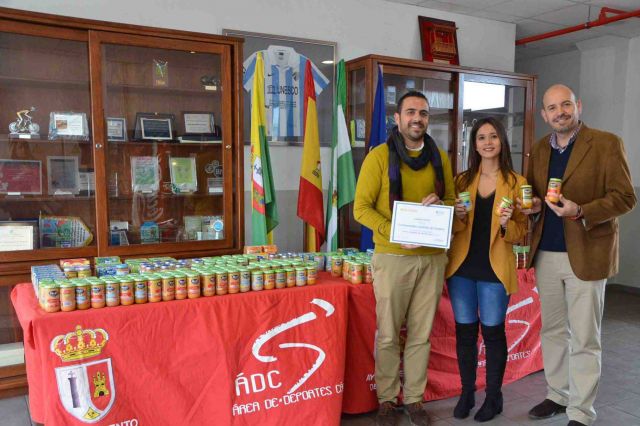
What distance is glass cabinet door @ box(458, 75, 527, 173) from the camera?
5.01 metres

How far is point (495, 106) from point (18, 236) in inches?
170

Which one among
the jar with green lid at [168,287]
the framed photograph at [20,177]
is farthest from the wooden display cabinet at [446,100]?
the framed photograph at [20,177]

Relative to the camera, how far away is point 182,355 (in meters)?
2.42

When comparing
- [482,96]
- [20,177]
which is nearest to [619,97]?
[482,96]

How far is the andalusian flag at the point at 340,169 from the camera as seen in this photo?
4.04 metres

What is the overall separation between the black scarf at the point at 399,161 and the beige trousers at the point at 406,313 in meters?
0.32

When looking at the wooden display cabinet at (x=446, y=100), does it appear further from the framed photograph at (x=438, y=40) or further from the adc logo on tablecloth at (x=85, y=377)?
the adc logo on tablecloth at (x=85, y=377)

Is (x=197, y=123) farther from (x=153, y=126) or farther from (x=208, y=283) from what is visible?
(x=208, y=283)

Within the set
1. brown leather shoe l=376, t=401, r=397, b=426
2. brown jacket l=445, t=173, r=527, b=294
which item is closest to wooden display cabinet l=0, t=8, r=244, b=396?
brown leather shoe l=376, t=401, r=397, b=426

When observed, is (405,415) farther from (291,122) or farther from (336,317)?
(291,122)

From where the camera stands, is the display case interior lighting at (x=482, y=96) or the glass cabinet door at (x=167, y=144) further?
the display case interior lighting at (x=482, y=96)

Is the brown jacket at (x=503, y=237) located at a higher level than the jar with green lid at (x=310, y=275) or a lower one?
higher

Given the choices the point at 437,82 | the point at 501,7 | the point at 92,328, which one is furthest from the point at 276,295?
the point at 501,7

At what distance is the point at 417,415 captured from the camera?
2.75m
